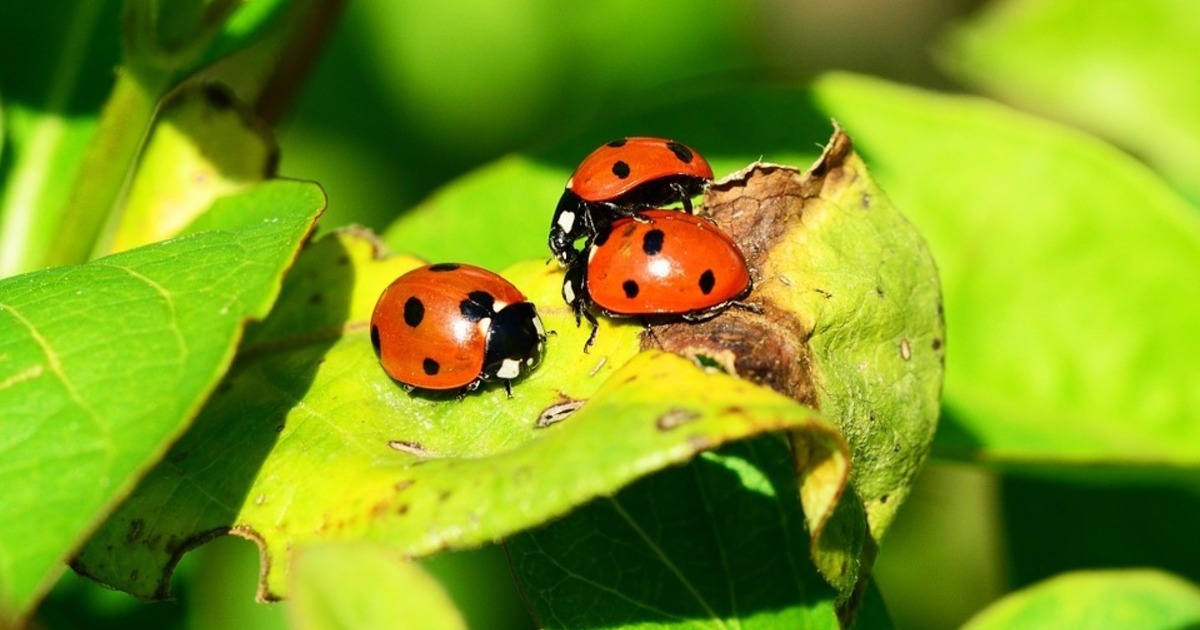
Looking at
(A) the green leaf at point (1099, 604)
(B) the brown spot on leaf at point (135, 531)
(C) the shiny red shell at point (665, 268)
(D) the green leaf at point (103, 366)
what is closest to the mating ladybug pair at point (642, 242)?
(C) the shiny red shell at point (665, 268)

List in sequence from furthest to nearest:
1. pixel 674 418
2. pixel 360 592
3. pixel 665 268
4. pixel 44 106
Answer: pixel 44 106 < pixel 665 268 < pixel 674 418 < pixel 360 592

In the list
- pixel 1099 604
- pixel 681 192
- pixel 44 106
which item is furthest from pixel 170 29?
pixel 1099 604

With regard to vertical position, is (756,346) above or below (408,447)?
above

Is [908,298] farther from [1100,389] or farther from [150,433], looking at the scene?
[1100,389]

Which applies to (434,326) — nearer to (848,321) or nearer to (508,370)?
(508,370)

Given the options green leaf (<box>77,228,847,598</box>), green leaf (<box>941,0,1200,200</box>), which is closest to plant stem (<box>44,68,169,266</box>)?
green leaf (<box>77,228,847,598</box>)
